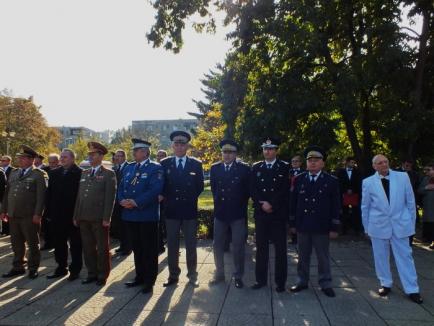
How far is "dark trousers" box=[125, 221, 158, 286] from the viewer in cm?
617

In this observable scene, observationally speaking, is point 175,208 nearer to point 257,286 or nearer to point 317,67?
point 257,286

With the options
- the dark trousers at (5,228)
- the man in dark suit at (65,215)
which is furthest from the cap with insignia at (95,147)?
the dark trousers at (5,228)

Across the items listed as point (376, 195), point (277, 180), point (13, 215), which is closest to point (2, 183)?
point (13, 215)

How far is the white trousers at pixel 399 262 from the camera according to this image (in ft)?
18.8

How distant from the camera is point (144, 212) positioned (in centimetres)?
623

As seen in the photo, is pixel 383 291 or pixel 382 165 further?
pixel 382 165

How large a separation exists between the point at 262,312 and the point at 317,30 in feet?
27.2

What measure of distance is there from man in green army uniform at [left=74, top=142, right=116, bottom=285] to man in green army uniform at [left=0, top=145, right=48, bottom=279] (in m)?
0.85

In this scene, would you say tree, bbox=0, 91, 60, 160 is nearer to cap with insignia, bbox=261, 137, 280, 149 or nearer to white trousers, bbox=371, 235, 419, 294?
cap with insignia, bbox=261, 137, 280, 149

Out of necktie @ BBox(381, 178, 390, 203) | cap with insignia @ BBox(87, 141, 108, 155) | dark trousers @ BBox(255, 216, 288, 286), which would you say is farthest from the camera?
cap with insignia @ BBox(87, 141, 108, 155)

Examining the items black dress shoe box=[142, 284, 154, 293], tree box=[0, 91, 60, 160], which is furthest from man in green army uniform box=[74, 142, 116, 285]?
tree box=[0, 91, 60, 160]

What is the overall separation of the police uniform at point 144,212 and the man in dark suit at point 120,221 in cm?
172

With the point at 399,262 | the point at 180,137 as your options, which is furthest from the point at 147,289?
the point at 399,262

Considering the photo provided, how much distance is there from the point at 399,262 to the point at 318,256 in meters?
1.12
